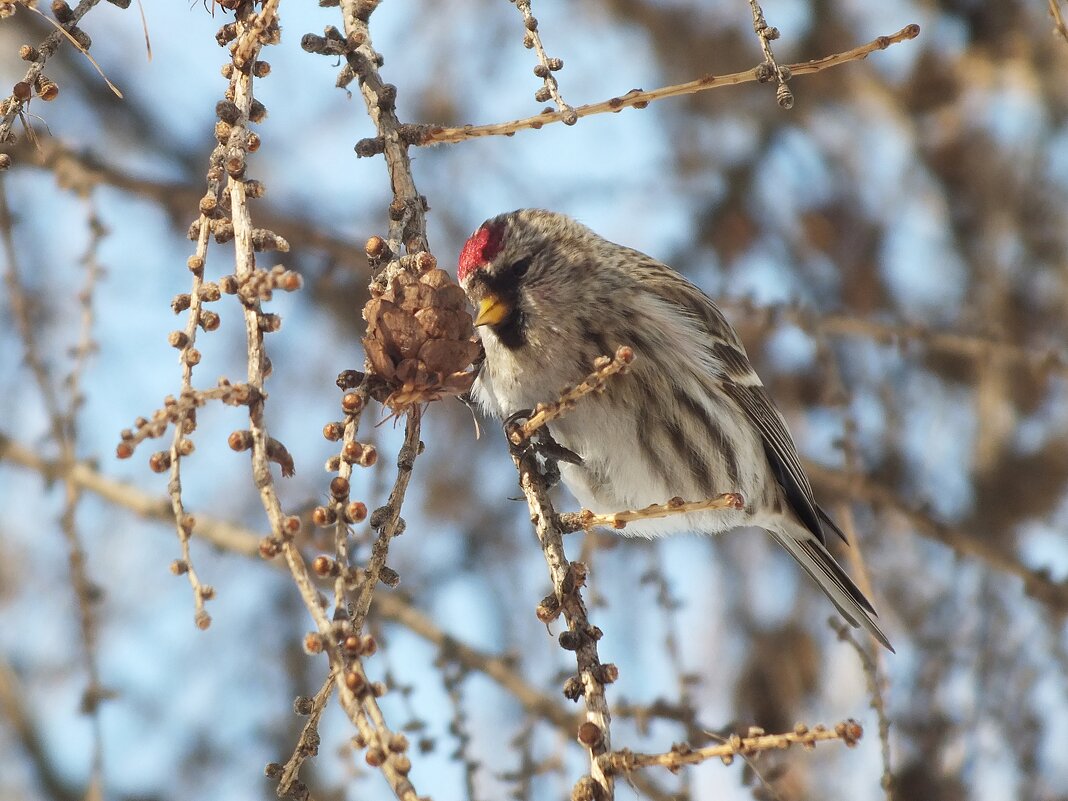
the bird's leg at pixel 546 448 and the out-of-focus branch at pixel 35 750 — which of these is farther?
the out-of-focus branch at pixel 35 750

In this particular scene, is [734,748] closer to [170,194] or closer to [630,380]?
[630,380]

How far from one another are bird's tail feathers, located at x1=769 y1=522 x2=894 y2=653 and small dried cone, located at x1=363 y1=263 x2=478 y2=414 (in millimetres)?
1381

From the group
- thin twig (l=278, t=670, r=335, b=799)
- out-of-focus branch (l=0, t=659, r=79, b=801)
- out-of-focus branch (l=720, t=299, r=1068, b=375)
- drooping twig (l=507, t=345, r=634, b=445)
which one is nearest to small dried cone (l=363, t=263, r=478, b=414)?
drooping twig (l=507, t=345, r=634, b=445)

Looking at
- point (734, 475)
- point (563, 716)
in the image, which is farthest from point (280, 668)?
point (734, 475)

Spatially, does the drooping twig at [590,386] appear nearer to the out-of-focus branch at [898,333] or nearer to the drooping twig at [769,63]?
the drooping twig at [769,63]

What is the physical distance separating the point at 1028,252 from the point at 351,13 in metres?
3.04

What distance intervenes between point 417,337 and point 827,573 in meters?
1.63

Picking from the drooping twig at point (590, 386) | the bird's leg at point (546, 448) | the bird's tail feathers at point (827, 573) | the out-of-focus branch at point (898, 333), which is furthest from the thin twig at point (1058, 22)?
the bird's tail feathers at point (827, 573)

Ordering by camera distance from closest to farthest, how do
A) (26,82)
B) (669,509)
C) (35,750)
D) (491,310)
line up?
(26,82), (669,509), (491,310), (35,750)

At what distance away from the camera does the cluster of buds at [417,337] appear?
4.00 ft

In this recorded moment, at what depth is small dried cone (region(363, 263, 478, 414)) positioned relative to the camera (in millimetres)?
1219

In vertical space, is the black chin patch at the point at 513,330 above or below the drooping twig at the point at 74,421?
above

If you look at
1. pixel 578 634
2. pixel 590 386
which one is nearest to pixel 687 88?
pixel 590 386

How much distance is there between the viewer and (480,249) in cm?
216
